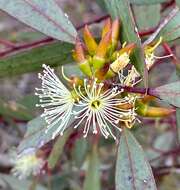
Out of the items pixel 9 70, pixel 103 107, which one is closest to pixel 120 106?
pixel 103 107

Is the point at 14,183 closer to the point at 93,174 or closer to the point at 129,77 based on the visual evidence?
the point at 93,174

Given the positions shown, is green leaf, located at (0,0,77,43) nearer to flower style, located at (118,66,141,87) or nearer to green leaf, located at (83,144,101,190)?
flower style, located at (118,66,141,87)

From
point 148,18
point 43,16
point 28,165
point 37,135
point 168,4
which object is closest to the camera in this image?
point 43,16

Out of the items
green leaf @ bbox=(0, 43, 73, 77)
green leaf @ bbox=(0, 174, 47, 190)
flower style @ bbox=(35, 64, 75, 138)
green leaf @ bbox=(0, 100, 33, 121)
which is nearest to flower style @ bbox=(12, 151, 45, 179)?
green leaf @ bbox=(0, 174, 47, 190)

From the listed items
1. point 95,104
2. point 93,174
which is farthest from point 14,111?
point 95,104

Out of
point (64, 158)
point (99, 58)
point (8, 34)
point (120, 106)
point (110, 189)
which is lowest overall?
point (110, 189)

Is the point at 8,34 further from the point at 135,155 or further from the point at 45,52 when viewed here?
the point at 135,155
